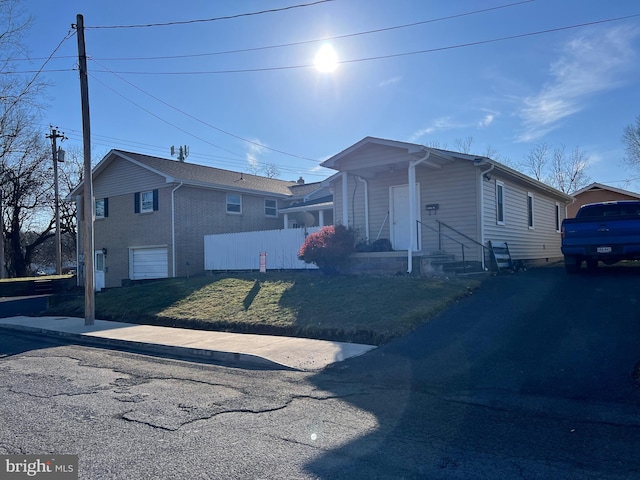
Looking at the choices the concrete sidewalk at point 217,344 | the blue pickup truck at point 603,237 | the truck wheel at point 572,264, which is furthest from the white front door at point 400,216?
the concrete sidewalk at point 217,344

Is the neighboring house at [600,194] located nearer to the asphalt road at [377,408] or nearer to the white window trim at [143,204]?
the asphalt road at [377,408]

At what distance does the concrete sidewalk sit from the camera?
8.09 m

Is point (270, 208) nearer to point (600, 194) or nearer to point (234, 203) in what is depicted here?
point (234, 203)

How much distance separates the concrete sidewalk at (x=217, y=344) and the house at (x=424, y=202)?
19.2ft

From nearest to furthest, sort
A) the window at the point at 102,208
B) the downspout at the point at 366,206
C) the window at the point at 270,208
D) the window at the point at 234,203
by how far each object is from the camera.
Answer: the downspout at the point at 366,206 < the window at the point at 234,203 < the window at the point at 102,208 < the window at the point at 270,208

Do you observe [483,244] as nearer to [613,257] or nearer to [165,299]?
[613,257]

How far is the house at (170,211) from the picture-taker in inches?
914

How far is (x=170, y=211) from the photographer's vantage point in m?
23.1

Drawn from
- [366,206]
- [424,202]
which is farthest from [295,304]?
[366,206]

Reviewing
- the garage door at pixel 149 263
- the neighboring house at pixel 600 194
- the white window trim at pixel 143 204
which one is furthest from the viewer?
the neighboring house at pixel 600 194

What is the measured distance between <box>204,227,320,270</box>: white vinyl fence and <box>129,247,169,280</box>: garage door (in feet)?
8.45

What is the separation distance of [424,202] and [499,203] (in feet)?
8.80

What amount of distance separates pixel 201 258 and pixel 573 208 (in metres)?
25.0

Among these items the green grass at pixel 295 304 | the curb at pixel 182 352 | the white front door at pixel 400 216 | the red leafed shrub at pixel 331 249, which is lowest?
the curb at pixel 182 352
